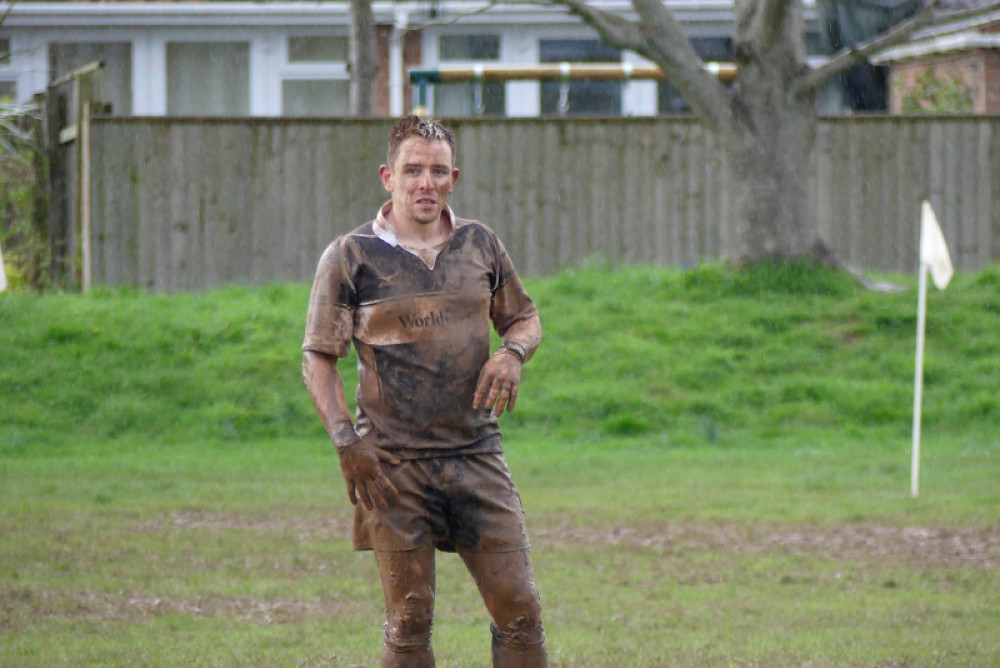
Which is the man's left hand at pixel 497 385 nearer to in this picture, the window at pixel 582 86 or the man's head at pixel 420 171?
the man's head at pixel 420 171

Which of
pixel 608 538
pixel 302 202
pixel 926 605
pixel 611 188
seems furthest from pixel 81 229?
pixel 926 605

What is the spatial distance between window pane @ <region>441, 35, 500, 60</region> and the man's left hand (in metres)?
23.2

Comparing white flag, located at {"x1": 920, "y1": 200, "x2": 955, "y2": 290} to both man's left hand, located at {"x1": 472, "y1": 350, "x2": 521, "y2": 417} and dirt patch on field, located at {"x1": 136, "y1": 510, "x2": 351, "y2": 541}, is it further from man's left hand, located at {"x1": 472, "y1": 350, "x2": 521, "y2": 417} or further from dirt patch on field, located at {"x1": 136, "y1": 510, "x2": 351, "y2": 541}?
man's left hand, located at {"x1": 472, "y1": 350, "x2": 521, "y2": 417}

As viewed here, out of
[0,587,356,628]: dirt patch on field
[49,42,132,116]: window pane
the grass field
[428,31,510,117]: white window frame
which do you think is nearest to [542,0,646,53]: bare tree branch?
the grass field

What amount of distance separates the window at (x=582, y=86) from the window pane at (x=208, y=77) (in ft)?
18.8

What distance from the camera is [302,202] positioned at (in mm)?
16562

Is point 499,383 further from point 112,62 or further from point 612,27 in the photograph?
point 112,62

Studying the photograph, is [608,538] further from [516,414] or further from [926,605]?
[516,414]

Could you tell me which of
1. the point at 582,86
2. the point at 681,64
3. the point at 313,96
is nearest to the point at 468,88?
the point at 582,86

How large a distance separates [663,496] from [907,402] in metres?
3.96

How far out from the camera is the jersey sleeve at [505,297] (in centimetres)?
463

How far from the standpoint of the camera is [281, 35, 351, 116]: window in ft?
88.8

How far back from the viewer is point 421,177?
14.5 ft

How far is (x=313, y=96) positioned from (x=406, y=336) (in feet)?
78.1
